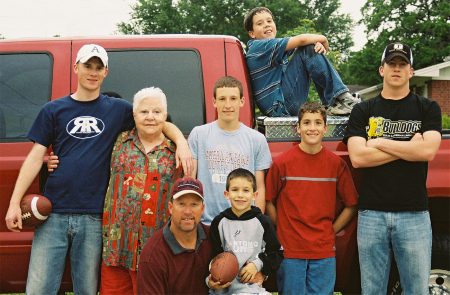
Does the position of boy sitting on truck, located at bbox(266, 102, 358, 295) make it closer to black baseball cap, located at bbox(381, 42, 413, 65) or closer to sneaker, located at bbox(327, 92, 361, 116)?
sneaker, located at bbox(327, 92, 361, 116)

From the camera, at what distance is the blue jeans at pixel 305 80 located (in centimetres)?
316

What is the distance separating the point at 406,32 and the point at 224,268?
31.0 metres

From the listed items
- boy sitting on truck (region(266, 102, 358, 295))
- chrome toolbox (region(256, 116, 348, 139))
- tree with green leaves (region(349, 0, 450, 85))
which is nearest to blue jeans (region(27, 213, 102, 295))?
boy sitting on truck (region(266, 102, 358, 295))

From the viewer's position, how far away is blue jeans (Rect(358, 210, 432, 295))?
2586 mm

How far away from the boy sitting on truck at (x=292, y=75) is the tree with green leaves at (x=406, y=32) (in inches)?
1046

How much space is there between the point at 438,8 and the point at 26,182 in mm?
31714

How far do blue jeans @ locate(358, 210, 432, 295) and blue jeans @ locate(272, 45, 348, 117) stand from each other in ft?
3.36

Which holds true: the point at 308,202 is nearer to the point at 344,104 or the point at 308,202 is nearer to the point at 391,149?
the point at 391,149

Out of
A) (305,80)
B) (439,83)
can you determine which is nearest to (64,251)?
(305,80)

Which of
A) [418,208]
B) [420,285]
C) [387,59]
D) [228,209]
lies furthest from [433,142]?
[228,209]

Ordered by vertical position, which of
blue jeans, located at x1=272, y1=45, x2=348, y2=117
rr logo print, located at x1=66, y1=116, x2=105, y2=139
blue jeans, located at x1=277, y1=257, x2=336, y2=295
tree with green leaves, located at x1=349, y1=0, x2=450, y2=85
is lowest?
blue jeans, located at x1=277, y1=257, x2=336, y2=295

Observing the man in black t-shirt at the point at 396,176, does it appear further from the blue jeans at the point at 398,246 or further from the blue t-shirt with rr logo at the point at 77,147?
the blue t-shirt with rr logo at the point at 77,147

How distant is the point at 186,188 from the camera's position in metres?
2.30

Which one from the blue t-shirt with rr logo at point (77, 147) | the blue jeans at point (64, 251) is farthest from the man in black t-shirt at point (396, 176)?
the blue jeans at point (64, 251)
